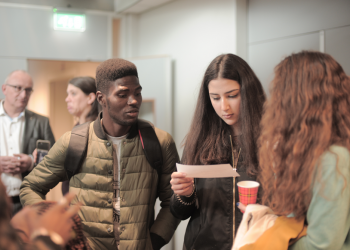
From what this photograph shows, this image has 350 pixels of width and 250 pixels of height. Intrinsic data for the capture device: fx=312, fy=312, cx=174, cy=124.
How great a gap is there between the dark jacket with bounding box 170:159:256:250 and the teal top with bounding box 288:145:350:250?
568mm

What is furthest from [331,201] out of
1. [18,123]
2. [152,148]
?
[18,123]

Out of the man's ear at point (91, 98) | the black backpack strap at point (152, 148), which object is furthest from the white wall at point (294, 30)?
the man's ear at point (91, 98)

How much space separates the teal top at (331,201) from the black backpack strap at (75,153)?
1.32 m

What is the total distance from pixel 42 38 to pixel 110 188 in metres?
3.49

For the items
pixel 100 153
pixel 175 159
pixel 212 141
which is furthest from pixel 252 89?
pixel 100 153

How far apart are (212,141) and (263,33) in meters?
1.96

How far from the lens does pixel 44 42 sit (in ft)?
14.9

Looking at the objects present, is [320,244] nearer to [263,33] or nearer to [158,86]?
[263,33]

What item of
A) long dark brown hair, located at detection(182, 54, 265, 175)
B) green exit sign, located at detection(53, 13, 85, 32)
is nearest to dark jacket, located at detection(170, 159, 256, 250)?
long dark brown hair, located at detection(182, 54, 265, 175)

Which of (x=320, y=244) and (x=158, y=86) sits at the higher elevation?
(x=158, y=86)

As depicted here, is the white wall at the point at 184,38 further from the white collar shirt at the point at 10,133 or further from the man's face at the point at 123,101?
the white collar shirt at the point at 10,133

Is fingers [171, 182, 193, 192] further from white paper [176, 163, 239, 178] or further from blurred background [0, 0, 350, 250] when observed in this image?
blurred background [0, 0, 350, 250]

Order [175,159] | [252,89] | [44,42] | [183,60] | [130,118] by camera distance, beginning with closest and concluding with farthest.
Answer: [252,89] < [130,118] < [175,159] < [183,60] < [44,42]

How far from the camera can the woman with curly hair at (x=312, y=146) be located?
1.04 metres
